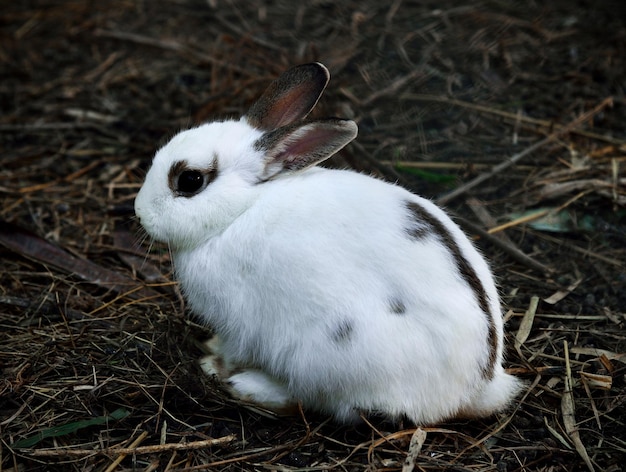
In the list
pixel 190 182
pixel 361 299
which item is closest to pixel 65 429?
pixel 190 182

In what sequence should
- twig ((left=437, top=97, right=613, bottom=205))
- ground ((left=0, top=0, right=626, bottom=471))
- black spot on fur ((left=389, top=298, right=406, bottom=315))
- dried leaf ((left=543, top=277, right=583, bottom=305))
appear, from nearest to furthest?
black spot on fur ((left=389, top=298, right=406, bottom=315))
ground ((left=0, top=0, right=626, bottom=471))
dried leaf ((left=543, top=277, right=583, bottom=305))
twig ((left=437, top=97, right=613, bottom=205))

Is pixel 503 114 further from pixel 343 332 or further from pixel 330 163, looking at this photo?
pixel 343 332

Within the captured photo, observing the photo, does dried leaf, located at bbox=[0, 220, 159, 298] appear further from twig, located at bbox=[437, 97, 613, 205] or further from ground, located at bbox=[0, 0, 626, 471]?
twig, located at bbox=[437, 97, 613, 205]

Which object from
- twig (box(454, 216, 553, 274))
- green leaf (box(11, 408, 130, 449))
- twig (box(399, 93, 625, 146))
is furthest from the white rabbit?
twig (box(399, 93, 625, 146))

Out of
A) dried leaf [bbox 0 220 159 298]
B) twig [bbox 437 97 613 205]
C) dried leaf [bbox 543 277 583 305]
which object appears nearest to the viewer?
dried leaf [bbox 543 277 583 305]

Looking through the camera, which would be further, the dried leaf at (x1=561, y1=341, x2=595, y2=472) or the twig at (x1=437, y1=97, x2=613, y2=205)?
the twig at (x1=437, y1=97, x2=613, y2=205)

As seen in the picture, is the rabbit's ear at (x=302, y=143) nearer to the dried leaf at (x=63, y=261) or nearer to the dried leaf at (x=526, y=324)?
the dried leaf at (x=63, y=261)

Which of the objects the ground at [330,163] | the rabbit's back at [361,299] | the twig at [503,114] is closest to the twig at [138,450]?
the ground at [330,163]
